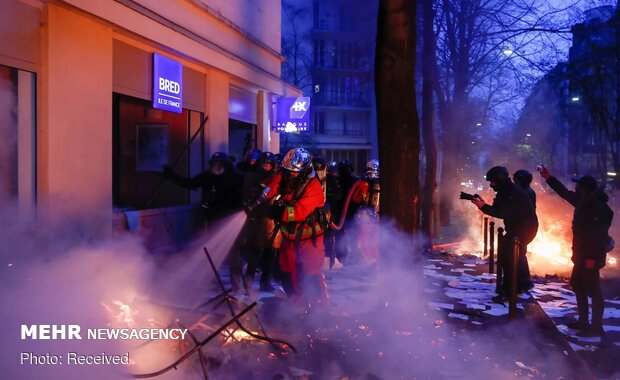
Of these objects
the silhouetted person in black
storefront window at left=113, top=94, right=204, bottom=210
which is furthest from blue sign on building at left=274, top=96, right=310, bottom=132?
the silhouetted person in black

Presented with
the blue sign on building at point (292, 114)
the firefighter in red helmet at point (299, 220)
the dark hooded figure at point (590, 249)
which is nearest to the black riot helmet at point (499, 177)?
the dark hooded figure at point (590, 249)

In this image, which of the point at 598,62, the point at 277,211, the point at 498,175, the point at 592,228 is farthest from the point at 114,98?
the point at 598,62

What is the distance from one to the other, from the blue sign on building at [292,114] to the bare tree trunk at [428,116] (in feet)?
11.2

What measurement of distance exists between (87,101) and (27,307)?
3.48 metres

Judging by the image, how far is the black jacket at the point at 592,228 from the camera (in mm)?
5621

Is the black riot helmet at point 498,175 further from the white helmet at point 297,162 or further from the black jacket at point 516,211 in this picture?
the white helmet at point 297,162

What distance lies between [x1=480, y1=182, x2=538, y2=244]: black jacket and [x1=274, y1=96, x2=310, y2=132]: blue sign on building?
25.9 feet

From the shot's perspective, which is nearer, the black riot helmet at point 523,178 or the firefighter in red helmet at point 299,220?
the firefighter in red helmet at point 299,220

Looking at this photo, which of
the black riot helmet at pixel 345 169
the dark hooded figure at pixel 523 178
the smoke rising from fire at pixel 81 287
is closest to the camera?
the smoke rising from fire at pixel 81 287

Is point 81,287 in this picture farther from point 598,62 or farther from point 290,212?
point 598,62

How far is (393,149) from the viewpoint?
5.38 m

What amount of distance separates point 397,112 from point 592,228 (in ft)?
8.62

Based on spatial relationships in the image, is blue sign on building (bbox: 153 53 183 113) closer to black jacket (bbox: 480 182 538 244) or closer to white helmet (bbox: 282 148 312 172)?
white helmet (bbox: 282 148 312 172)

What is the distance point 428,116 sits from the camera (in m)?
12.5
